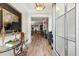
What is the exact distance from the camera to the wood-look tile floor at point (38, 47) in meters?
1.69

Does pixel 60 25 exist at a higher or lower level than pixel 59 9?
lower

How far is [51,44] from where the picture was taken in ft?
6.10

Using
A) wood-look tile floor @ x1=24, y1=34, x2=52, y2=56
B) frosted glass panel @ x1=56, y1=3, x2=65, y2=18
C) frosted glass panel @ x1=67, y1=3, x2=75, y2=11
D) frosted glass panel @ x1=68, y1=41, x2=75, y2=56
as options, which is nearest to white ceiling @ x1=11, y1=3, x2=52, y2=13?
frosted glass panel @ x1=56, y1=3, x2=65, y2=18

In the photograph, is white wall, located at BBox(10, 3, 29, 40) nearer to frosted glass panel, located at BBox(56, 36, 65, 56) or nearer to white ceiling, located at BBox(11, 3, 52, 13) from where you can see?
white ceiling, located at BBox(11, 3, 52, 13)

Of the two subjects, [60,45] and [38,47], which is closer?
[38,47]

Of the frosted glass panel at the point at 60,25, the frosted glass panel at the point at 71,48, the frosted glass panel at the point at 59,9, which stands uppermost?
the frosted glass panel at the point at 59,9

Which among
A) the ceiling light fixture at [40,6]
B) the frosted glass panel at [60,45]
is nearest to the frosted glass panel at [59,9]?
→ the ceiling light fixture at [40,6]

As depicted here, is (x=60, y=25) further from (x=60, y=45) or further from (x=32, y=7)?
(x=32, y=7)

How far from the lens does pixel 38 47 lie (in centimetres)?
173

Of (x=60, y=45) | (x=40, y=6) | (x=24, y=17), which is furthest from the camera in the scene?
(x=60, y=45)

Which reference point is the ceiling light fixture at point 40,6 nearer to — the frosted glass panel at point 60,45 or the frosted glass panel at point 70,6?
the frosted glass panel at point 70,6

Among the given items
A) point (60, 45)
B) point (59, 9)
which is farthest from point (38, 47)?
point (59, 9)

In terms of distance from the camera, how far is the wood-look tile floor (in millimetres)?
1695

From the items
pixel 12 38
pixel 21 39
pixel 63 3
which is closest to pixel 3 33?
pixel 12 38
